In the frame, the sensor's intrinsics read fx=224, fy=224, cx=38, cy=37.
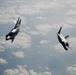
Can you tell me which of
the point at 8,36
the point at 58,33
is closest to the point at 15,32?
the point at 8,36

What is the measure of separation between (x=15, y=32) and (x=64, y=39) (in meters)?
6.38

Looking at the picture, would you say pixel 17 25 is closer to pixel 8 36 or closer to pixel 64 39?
pixel 8 36

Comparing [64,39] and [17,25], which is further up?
[17,25]

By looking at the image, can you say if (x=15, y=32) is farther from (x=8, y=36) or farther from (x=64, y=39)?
(x=64, y=39)

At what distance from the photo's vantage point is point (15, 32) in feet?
89.8

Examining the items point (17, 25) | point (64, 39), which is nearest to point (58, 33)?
point (64, 39)

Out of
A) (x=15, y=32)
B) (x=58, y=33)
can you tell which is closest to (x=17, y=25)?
(x=15, y=32)

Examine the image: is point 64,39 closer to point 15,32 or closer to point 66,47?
point 66,47

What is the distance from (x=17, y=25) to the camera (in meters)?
28.9

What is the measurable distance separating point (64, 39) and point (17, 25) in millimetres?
6313

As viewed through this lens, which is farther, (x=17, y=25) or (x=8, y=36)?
(x=17, y=25)

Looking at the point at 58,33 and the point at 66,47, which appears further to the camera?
the point at 58,33

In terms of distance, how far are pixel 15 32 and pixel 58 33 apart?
20.7 feet

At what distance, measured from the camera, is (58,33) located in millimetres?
30375
